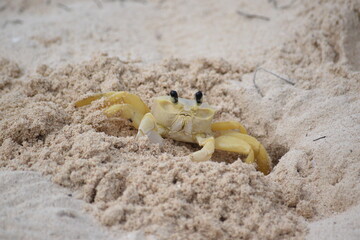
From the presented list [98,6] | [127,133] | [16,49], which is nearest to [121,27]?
[98,6]

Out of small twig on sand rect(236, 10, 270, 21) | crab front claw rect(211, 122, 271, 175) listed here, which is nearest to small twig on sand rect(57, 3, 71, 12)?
small twig on sand rect(236, 10, 270, 21)

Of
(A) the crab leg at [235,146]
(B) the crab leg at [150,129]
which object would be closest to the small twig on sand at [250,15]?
(A) the crab leg at [235,146]

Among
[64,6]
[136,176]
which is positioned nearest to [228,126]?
[136,176]

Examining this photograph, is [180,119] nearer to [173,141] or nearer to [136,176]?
[173,141]

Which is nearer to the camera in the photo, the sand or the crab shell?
the sand

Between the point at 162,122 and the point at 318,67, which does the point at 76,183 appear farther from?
the point at 318,67

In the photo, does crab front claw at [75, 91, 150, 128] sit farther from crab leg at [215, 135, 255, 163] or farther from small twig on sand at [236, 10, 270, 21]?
small twig on sand at [236, 10, 270, 21]

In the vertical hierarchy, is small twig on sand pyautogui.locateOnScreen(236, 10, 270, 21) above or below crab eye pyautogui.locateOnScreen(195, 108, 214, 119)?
above

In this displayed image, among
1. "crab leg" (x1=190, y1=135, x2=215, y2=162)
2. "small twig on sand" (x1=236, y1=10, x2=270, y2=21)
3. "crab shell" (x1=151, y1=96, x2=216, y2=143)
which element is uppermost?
"small twig on sand" (x1=236, y1=10, x2=270, y2=21)
